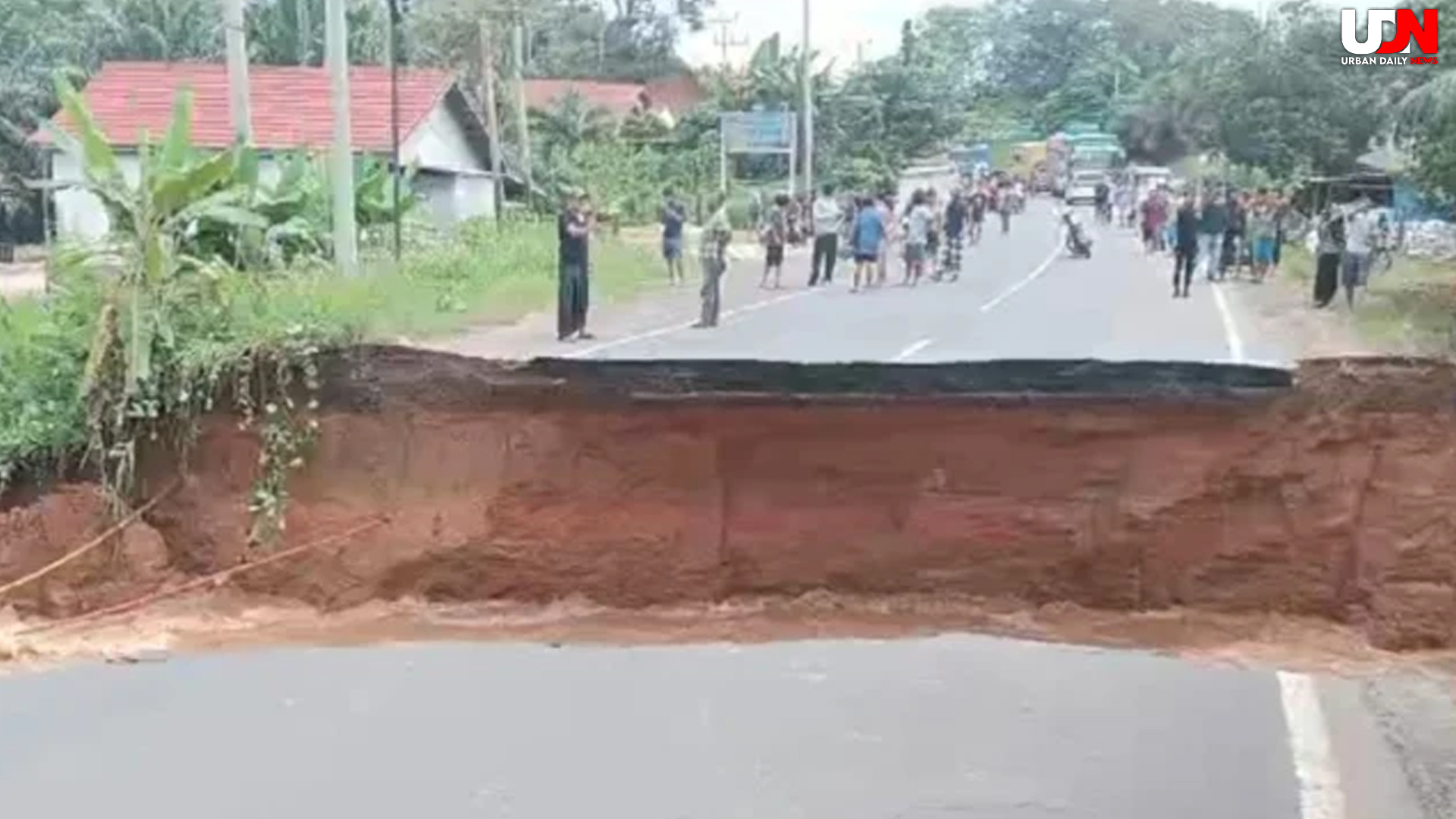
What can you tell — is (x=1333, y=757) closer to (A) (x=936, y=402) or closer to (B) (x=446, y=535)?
(A) (x=936, y=402)

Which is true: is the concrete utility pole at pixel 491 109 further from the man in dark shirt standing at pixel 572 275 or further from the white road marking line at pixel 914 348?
the white road marking line at pixel 914 348

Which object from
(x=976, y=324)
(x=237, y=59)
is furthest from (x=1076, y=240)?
(x=237, y=59)

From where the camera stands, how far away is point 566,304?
21.0 metres

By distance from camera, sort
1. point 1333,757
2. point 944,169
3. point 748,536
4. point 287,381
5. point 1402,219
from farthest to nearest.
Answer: point 944,169 → point 1402,219 → point 287,381 → point 748,536 → point 1333,757

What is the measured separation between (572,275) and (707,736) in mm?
14641

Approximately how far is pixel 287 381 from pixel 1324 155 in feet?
114

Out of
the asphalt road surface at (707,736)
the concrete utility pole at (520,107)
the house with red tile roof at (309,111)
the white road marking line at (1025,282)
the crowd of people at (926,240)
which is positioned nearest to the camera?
the asphalt road surface at (707,736)

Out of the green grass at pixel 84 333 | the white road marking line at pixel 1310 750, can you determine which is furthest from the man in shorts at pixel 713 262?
the white road marking line at pixel 1310 750

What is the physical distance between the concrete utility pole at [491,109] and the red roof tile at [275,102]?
1.34 metres

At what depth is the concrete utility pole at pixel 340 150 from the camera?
64.4 feet

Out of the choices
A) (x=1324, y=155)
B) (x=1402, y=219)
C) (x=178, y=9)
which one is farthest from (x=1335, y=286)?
(x=178, y=9)

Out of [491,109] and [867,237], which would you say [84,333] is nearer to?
[867,237]

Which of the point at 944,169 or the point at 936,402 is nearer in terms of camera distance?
the point at 936,402

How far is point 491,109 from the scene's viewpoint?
40750mm
